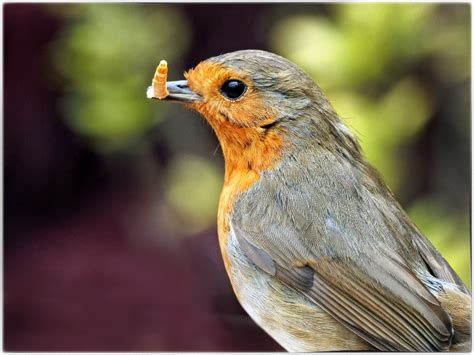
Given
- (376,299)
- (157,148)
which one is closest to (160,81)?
(376,299)

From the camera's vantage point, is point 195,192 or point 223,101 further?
point 195,192

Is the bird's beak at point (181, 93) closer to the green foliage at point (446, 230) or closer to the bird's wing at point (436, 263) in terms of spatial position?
the bird's wing at point (436, 263)

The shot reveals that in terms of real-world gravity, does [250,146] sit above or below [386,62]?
below

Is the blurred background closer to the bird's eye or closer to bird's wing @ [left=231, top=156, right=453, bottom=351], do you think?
bird's wing @ [left=231, top=156, right=453, bottom=351]

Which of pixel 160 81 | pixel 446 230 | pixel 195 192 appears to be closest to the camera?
pixel 160 81

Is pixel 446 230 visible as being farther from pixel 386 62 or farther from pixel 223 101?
pixel 223 101

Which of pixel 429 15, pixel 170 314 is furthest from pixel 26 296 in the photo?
pixel 429 15

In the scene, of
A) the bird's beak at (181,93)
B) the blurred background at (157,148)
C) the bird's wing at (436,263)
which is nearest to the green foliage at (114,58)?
the blurred background at (157,148)

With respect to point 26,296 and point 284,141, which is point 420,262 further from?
point 26,296

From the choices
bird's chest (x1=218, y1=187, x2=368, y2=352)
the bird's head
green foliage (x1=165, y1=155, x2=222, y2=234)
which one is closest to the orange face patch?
the bird's head

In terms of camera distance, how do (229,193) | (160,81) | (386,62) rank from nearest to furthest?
1. (160,81)
2. (229,193)
3. (386,62)
